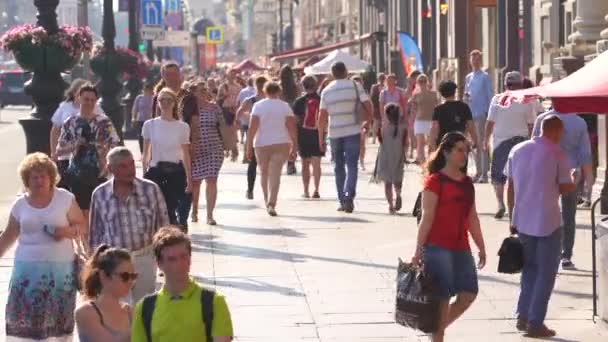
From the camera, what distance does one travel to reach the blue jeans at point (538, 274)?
11.5 meters

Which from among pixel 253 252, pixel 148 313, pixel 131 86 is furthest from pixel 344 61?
pixel 148 313

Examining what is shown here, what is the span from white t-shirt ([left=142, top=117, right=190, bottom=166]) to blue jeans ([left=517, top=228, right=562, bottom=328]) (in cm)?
446

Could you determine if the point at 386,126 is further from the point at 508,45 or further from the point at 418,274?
the point at 508,45

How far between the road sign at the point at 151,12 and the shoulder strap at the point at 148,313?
43.5m

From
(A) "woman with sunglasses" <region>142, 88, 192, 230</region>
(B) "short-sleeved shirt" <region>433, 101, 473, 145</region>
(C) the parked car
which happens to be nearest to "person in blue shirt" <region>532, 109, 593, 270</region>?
(A) "woman with sunglasses" <region>142, 88, 192, 230</region>

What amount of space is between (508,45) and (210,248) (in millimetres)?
16844

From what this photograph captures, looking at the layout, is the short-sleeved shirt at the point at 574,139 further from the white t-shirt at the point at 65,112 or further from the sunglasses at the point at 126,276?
the sunglasses at the point at 126,276

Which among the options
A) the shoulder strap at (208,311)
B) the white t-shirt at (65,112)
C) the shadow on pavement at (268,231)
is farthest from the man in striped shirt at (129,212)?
the shadow on pavement at (268,231)

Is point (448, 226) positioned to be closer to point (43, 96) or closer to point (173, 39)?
point (43, 96)

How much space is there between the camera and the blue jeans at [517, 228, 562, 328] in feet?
37.8

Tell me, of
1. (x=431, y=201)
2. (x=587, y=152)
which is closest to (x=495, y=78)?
(x=587, y=152)

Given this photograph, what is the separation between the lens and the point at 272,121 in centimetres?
1973

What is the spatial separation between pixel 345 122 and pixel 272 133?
889 mm

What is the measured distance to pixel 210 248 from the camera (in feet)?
54.8
